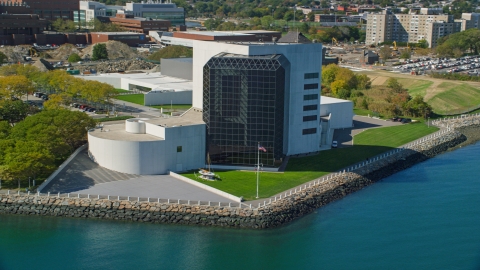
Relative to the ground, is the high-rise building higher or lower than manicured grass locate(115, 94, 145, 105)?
higher

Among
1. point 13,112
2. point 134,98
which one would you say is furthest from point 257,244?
point 134,98

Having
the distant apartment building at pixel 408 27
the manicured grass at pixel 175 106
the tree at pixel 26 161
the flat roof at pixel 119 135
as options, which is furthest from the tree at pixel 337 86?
the distant apartment building at pixel 408 27

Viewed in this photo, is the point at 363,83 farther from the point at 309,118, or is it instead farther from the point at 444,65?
the point at 309,118

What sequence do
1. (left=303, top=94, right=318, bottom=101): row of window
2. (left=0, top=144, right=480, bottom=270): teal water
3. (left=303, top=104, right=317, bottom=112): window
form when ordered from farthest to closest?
(left=303, top=104, right=317, bottom=112): window → (left=303, top=94, right=318, bottom=101): row of window → (left=0, top=144, right=480, bottom=270): teal water

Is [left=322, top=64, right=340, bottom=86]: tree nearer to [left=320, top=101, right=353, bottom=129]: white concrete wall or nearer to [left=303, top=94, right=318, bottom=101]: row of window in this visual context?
[left=320, top=101, right=353, bottom=129]: white concrete wall

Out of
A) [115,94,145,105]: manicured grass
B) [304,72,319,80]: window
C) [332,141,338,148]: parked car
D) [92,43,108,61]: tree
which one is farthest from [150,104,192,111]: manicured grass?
[92,43,108,61]: tree

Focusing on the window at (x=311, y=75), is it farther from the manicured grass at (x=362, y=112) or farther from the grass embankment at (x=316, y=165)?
the manicured grass at (x=362, y=112)
